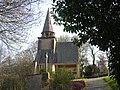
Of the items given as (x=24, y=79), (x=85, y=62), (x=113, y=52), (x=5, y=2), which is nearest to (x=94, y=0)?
(x=113, y=52)

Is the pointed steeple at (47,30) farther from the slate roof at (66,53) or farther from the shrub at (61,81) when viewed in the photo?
the shrub at (61,81)

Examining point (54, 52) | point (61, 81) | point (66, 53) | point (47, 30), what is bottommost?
point (61, 81)

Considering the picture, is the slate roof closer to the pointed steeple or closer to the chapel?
the chapel

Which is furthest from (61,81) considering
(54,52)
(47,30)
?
(47,30)

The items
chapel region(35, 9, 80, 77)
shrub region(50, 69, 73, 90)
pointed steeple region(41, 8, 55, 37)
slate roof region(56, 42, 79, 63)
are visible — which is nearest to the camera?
shrub region(50, 69, 73, 90)

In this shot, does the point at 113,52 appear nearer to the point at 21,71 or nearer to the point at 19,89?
the point at 19,89

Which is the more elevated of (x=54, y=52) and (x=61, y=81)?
(x=54, y=52)

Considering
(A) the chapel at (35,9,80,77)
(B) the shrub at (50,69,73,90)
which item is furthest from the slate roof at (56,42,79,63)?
(B) the shrub at (50,69,73,90)

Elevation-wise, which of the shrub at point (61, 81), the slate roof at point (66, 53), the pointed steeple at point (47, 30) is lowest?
the shrub at point (61, 81)

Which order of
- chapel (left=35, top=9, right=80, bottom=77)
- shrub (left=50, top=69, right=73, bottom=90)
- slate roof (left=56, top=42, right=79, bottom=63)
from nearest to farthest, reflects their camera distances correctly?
shrub (left=50, top=69, right=73, bottom=90), chapel (left=35, top=9, right=80, bottom=77), slate roof (left=56, top=42, right=79, bottom=63)

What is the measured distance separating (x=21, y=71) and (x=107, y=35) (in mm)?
21032

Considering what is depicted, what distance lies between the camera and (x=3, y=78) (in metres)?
24.2

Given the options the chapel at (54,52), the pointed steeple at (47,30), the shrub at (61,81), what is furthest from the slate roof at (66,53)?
the shrub at (61,81)

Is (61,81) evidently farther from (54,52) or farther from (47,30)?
(47,30)
